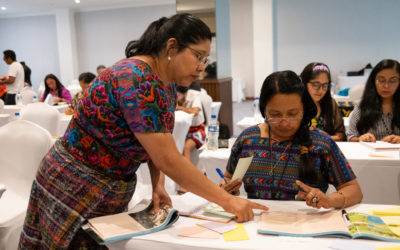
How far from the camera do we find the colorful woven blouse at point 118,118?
1076mm

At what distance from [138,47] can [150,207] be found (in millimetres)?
574

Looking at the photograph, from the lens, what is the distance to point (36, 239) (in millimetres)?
1298

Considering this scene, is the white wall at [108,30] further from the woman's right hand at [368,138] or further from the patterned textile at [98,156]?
the patterned textile at [98,156]

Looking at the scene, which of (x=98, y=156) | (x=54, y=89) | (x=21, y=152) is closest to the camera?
(x=98, y=156)

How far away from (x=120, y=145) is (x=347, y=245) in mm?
734

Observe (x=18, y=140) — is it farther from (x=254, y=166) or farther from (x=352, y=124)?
(x=352, y=124)

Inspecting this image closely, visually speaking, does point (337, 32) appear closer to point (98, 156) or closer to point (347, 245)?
point (347, 245)

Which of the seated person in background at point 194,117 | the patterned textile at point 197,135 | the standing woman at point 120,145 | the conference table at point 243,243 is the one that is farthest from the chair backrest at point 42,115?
the conference table at point 243,243

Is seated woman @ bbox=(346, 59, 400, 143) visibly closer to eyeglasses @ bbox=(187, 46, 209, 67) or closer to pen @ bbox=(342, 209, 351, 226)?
pen @ bbox=(342, 209, 351, 226)

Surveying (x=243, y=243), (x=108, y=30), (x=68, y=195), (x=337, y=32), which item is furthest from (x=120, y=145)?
(x=108, y=30)

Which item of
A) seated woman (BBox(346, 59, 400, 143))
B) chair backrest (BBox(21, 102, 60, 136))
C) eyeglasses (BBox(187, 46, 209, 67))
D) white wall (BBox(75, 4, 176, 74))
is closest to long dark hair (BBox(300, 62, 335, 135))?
seated woman (BBox(346, 59, 400, 143))

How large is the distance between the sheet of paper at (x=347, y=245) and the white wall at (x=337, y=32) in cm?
1102

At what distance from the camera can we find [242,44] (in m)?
12.8

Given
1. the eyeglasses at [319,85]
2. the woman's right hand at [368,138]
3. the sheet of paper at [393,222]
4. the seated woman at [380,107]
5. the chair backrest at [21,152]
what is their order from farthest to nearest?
1. the eyeglasses at [319,85]
2. the seated woman at [380,107]
3. the woman's right hand at [368,138]
4. the chair backrest at [21,152]
5. the sheet of paper at [393,222]
